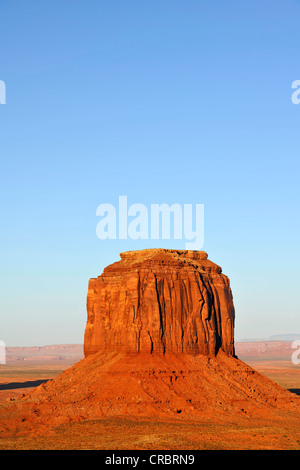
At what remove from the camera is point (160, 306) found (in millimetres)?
74875

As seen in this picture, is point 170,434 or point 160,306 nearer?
point 170,434

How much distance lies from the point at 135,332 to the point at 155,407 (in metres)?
10.7

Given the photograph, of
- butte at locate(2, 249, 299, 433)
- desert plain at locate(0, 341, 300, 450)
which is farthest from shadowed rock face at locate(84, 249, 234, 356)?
desert plain at locate(0, 341, 300, 450)

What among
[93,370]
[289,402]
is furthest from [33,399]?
[289,402]

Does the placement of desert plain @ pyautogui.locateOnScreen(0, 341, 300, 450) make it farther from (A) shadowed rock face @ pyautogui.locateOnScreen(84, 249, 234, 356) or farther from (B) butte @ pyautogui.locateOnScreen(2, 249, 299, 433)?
(A) shadowed rock face @ pyautogui.locateOnScreen(84, 249, 234, 356)

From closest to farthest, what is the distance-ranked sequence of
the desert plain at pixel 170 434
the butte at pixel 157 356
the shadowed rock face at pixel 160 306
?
the desert plain at pixel 170 434 → the butte at pixel 157 356 → the shadowed rock face at pixel 160 306

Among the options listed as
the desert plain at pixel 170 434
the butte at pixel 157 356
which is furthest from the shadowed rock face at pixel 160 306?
the desert plain at pixel 170 434

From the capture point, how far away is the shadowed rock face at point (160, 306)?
74188mm

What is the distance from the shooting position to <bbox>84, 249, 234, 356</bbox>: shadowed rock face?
74188 millimetres

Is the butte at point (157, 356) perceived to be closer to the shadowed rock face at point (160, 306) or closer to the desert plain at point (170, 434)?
the shadowed rock face at point (160, 306)

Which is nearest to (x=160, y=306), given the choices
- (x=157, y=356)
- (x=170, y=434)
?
(x=157, y=356)

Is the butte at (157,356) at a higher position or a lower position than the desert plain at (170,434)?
higher

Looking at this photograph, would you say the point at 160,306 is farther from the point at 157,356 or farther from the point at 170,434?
the point at 170,434
